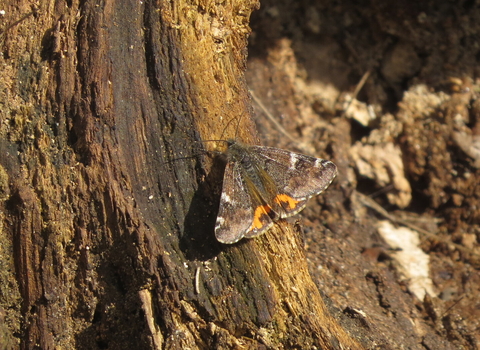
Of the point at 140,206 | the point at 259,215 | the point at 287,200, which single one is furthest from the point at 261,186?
the point at 140,206

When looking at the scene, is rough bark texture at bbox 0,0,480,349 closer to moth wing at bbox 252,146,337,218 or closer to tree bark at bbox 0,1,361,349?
tree bark at bbox 0,1,361,349

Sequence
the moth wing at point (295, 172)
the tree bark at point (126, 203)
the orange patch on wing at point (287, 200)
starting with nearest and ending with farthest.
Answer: the tree bark at point (126, 203) → the orange patch on wing at point (287, 200) → the moth wing at point (295, 172)

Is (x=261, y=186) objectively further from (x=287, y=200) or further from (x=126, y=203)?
(x=126, y=203)

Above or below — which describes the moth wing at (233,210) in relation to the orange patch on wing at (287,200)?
above

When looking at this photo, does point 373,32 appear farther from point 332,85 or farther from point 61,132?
point 61,132

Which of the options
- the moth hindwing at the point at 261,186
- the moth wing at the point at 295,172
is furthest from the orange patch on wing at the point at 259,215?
the moth wing at the point at 295,172

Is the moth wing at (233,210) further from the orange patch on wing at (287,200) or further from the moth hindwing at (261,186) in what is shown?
the orange patch on wing at (287,200)

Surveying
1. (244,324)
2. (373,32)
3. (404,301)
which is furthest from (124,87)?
(373,32)
